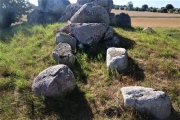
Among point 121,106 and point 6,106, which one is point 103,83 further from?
point 6,106

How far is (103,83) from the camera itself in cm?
681

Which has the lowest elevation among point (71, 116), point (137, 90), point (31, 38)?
point (71, 116)

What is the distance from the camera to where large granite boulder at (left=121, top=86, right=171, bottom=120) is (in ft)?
18.0

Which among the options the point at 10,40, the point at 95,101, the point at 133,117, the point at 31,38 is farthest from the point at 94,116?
the point at 10,40

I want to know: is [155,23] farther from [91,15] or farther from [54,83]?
[54,83]

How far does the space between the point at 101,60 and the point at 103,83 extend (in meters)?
1.53

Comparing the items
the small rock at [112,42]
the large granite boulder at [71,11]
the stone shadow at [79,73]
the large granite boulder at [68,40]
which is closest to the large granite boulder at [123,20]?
the large granite boulder at [71,11]

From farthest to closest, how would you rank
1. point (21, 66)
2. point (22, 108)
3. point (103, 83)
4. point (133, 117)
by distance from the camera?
point (21, 66), point (103, 83), point (22, 108), point (133, 117)

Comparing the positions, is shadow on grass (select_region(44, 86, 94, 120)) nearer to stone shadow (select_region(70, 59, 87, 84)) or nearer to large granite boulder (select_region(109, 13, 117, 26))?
stone shadow (select_region(70, 59, 87, 84))

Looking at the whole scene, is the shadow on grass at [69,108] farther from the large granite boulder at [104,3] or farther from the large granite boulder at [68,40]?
the large granite boulder at [104,3]

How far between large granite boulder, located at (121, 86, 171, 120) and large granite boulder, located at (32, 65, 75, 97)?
1570 mm

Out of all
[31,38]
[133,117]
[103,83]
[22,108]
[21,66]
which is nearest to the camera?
[133,117]

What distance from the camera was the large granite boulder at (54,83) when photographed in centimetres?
596

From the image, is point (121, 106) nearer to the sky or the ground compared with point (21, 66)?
nearer to the ground
